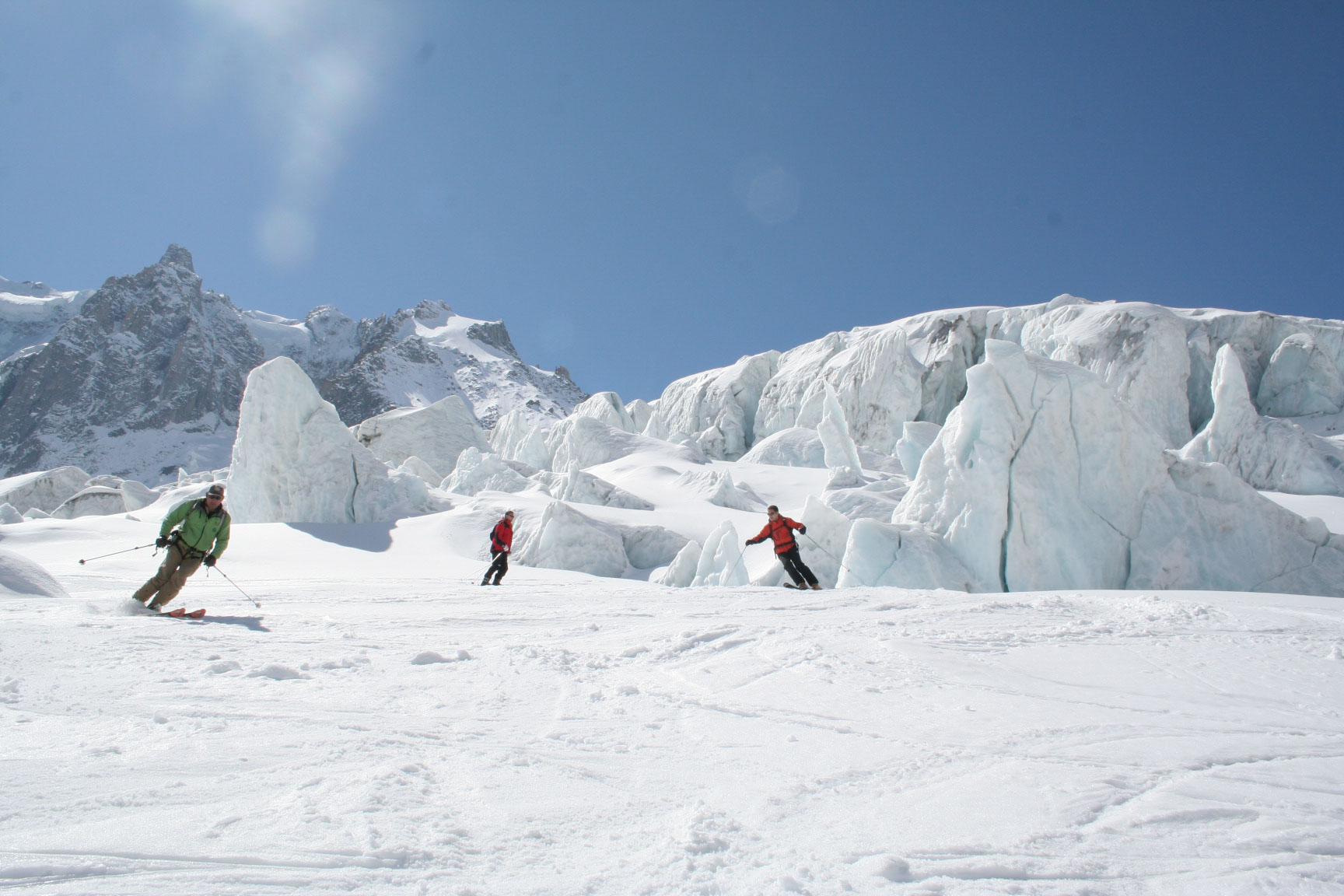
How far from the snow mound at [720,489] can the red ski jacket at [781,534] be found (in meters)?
12.6

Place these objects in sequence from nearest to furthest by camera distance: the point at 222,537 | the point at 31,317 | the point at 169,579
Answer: the point at 169,579 < the point at 222,537 < the point at 31,317

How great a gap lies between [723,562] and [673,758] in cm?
1008

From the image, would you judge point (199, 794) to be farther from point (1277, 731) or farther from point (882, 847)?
point (1277, 731)

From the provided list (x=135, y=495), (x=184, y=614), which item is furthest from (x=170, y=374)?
(x=184, y=614)

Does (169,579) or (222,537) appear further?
(222,537)

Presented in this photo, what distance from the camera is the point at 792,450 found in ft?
110

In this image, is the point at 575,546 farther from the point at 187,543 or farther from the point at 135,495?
the point at 135,495

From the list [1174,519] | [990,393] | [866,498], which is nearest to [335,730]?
[990,393]

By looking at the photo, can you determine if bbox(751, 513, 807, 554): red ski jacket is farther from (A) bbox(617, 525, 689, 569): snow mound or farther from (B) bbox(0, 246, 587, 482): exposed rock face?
(B) bbox(0, 246, 587, 482): exposed rock face

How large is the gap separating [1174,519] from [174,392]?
140728 millimetres

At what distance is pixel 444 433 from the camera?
136 feet

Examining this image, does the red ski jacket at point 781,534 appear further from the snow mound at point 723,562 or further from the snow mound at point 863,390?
the snow mound at point 863,390

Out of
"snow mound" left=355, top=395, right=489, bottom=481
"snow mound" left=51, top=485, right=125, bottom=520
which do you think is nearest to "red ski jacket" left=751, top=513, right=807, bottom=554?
"snow mound" left=51, top=485, right=125, bottom=520

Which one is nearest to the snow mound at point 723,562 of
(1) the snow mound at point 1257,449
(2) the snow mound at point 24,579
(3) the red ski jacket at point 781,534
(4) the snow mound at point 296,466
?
(3) the red ski jacket at point 781,534
